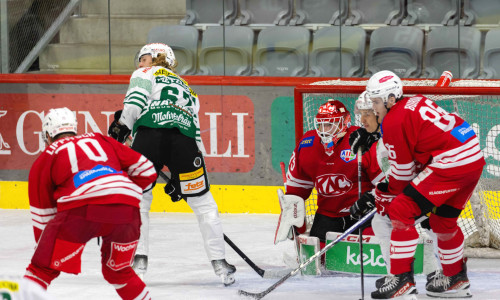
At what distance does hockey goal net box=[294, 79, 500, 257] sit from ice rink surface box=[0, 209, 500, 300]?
19 centimetres

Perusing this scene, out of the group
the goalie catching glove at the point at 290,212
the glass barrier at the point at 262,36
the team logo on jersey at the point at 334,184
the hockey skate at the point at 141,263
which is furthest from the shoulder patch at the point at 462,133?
the glass barrier at the point at 262,36

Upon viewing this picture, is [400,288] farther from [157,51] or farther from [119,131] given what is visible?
[157,51]

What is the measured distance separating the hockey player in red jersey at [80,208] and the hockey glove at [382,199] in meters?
1.16

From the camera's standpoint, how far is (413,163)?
4.36 metres

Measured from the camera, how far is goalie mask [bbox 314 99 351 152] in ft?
16.2

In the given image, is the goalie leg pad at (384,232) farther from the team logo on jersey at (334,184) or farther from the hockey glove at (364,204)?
the team logo on jersey at (334,184)

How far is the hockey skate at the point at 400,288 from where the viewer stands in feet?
14.1

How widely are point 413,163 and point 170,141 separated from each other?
4.10ft

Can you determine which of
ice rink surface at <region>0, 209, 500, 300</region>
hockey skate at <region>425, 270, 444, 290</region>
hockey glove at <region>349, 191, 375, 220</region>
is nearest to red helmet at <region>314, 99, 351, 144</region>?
hockey glove at <region>349, 191, 375, 220</region>

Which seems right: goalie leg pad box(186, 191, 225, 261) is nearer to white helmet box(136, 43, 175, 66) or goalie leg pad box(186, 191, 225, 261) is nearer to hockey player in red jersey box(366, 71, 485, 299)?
white helmet box(136, 43, 175, 66)

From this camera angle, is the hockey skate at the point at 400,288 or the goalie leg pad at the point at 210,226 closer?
the hockey skate at the point at 400,288

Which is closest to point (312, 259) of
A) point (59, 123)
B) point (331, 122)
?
point (331, 122)

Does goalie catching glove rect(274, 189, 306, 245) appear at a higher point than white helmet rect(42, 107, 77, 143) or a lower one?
lower

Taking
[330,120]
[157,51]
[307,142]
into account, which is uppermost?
[157,51]
